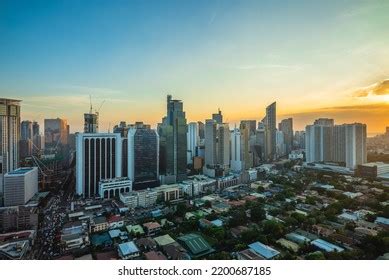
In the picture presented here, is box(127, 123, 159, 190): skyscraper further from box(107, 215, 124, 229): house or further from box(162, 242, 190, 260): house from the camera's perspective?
box(162, 242, 190, 260): house

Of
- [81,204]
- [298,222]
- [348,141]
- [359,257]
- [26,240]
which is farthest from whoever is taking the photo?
[348,141]

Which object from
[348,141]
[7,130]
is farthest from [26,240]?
[348,141]

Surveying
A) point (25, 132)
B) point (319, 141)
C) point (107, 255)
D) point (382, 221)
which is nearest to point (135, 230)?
point (107, 255)

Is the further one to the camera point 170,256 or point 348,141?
point 348,141

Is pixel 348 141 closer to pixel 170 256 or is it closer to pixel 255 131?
pixel 255 131

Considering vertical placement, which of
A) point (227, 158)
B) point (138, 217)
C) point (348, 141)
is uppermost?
point (348, 141)

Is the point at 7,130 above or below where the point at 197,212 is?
above
